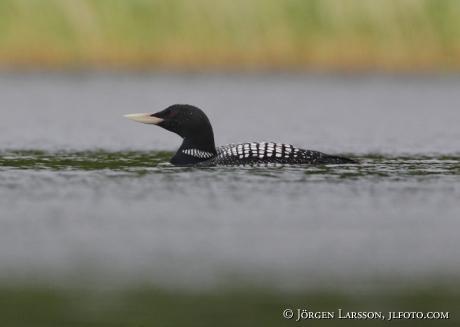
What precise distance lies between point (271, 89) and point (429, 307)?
15.4 meters

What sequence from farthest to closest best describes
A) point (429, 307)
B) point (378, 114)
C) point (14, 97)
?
point (14, 97) < point (378, 114) < point (429, 307)

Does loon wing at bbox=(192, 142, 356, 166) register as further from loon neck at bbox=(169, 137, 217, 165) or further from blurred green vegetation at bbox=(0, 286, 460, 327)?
blurred green vegetation at bbox=(0, 286, 460, 327)

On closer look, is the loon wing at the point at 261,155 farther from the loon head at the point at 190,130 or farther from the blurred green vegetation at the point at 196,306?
the blurred green vegetation at the point at 196,306

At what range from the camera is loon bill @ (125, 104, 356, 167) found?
748 cm

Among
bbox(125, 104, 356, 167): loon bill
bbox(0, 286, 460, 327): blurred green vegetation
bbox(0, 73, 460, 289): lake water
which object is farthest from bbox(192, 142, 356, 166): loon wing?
bbox(0, 286, 460, 327): blurred green vegetation

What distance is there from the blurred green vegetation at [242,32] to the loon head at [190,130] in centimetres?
994

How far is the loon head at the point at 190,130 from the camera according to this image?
7.55 meters

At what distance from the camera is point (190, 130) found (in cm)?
756

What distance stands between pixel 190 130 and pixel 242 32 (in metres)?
10.2

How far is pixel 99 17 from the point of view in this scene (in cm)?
1748

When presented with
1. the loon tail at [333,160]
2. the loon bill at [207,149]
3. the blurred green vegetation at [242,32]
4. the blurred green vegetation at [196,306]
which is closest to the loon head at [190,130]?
the loon bill at [207,149]

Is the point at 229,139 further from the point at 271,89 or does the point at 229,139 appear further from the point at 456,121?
the point at 271,89

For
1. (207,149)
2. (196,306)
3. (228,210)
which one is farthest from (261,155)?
(196,306)

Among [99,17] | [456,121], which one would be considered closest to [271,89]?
[99,17]
